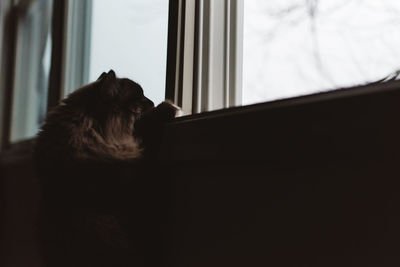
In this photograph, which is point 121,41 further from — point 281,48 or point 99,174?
point 281,48

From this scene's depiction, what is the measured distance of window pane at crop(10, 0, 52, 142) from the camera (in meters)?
2.77

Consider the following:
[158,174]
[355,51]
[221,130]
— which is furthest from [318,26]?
[158,174]

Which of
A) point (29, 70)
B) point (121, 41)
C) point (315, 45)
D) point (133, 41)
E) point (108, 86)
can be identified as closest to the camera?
point (315, 45)

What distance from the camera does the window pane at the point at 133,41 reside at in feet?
4.66

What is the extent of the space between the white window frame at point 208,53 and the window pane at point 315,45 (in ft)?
0.16

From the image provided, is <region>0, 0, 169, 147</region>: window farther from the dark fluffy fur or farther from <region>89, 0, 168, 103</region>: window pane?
the dark fluffy fur

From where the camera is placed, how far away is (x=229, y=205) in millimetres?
873

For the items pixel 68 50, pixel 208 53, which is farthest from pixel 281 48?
pixel 68 50

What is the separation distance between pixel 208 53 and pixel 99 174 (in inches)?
18.7

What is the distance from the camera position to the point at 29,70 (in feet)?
9.89

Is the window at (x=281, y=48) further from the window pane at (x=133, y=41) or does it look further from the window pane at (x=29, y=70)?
the window pane at (x=29, y=70)

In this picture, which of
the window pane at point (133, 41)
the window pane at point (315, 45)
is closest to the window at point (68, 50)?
the window pane at point (133, 41)

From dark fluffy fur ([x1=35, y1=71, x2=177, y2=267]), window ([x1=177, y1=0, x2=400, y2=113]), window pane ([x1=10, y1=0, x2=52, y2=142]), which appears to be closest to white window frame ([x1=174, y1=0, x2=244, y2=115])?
window ([x1=177, y1=0, x2=400, y2=113])

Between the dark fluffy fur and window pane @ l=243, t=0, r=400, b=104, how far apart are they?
0.93ft
